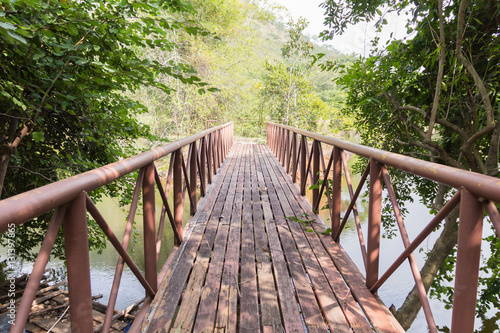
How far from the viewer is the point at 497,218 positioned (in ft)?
3.14

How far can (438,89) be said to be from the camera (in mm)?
3154

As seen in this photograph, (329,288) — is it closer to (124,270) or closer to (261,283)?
(261,283)

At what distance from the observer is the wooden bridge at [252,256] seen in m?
1.07

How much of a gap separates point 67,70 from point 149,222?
1.67 metres

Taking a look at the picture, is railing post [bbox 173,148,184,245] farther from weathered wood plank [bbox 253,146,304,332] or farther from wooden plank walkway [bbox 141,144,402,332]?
weathered wood plank [bbox 253,146,304,332]

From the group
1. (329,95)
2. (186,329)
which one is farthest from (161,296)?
(329,95)

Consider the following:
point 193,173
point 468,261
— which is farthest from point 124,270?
point 468,261

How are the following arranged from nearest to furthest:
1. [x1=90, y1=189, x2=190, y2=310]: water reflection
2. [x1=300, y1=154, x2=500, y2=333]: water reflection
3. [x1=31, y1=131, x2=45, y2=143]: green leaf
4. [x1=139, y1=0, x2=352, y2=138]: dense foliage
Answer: [x1=31, y1=131, x2=45, y2=143]: green leaf < [x1=300, y1=154, x2=500, y2=333]: water reflection < [x1=90, y1=189, x2=190, y2=310]: water reflection < [x1=139, y1=0, x2=352, y2=138]: dense foliage

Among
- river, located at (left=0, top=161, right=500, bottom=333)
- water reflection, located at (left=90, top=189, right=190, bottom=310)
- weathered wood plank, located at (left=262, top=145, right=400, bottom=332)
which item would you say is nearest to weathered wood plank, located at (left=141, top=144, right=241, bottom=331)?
weathered wood plank, located at (left=262, top=145, right=400, bottom=332)

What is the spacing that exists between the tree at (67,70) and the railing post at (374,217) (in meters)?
1.51

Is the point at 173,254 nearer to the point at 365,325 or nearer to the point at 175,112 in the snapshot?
the point at 365,325

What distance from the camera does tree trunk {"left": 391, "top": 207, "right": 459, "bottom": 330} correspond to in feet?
15.4

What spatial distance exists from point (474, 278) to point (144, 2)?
2.57 metres

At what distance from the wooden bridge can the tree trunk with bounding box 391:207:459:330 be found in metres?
2.56
